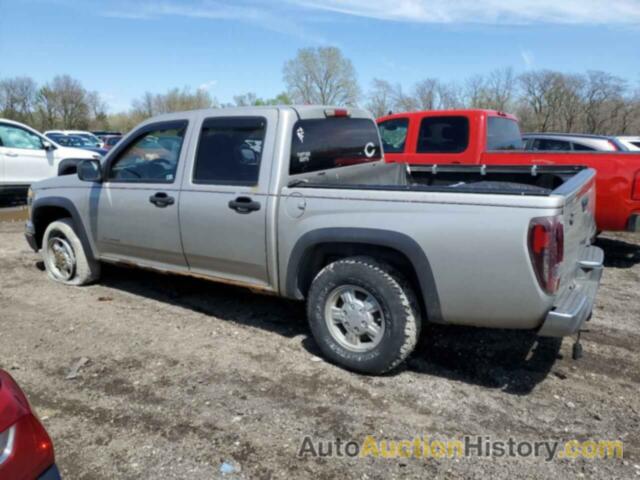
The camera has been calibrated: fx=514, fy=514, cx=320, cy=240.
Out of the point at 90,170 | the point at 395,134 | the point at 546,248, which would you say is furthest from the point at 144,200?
the point at 395,134

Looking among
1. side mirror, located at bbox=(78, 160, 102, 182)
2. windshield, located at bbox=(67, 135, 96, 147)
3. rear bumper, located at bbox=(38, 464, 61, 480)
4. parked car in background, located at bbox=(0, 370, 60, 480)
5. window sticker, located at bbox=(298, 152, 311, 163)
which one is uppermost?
windshield, located at bbox=(67, 135, 96, 147)

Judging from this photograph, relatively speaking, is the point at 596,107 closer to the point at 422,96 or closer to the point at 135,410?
the point at 422,96

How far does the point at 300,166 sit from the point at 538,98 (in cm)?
4954

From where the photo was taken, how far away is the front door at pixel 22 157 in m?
10.5

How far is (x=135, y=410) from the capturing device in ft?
10.6

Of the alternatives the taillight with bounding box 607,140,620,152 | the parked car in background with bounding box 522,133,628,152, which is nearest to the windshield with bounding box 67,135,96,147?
the parked car in background with bounding box 522,133,628,152

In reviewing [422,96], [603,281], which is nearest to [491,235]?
[603,281]

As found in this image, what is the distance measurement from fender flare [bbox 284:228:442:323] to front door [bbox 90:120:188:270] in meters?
1.32

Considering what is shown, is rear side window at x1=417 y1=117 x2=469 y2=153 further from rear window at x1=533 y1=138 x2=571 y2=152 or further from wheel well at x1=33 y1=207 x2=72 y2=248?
wheel well at x1=33 y1=207 x2=72 y2=248

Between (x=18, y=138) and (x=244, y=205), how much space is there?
30.5 ft

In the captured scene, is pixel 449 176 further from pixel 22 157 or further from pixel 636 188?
pixel 22 157

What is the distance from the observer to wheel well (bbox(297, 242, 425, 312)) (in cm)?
351

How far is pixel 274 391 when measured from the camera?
3449mm

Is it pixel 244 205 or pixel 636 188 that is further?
pixel 636 188
